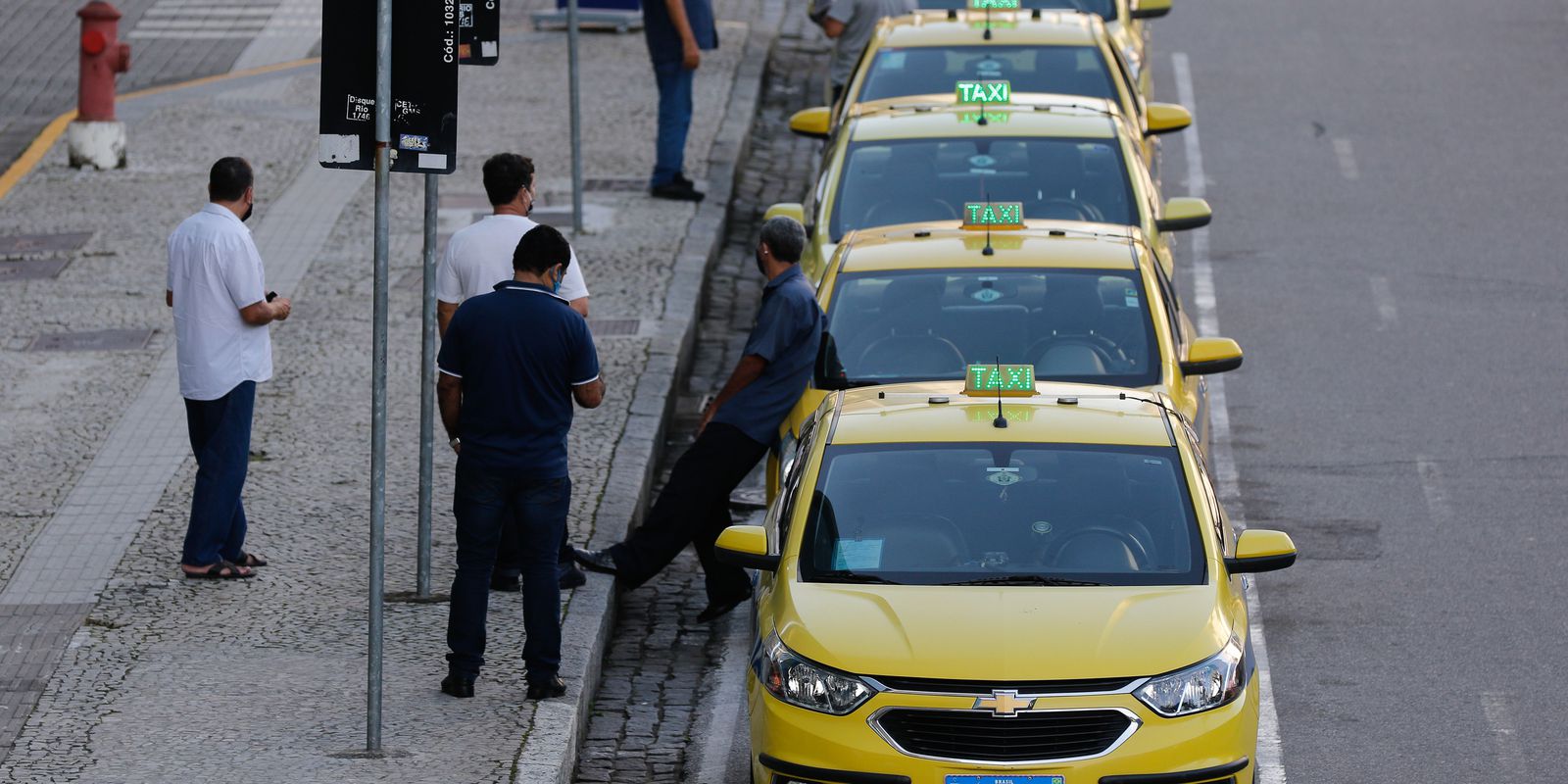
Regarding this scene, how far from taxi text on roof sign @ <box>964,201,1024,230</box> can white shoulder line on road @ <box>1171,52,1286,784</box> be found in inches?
70.2

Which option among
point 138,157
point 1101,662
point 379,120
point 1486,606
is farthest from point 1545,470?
point 138,157

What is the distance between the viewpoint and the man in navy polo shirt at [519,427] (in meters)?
8.36

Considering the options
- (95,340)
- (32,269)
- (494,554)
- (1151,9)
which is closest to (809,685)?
(494,554)

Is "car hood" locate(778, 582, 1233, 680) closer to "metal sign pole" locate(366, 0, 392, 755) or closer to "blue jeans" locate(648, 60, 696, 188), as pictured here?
"metal sign pole" locate(366, 0, 392, 755)

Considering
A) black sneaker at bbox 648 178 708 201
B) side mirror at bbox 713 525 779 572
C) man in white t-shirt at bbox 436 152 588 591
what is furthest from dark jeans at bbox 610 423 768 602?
black sneaker at bbox 648 178 708 201

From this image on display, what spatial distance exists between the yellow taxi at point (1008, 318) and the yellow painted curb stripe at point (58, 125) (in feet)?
28.0

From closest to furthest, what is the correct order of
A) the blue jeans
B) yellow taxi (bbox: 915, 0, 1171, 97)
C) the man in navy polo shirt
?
the man in navy polo shirt → the blue jeans → yellow taxi (bbox: 915, 0, 1171, 97)

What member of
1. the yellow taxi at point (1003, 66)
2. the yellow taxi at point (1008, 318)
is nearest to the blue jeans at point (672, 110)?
the yellow taxi at point (1003, 66)

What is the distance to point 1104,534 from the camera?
7953mm

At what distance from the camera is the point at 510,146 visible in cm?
1812

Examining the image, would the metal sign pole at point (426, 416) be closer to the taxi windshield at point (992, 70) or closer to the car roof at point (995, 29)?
the taxi windshield at point (992, 70)

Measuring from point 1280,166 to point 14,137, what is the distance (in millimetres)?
10186

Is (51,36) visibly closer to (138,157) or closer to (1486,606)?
(138,157)

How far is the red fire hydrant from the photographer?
55.9 ft
